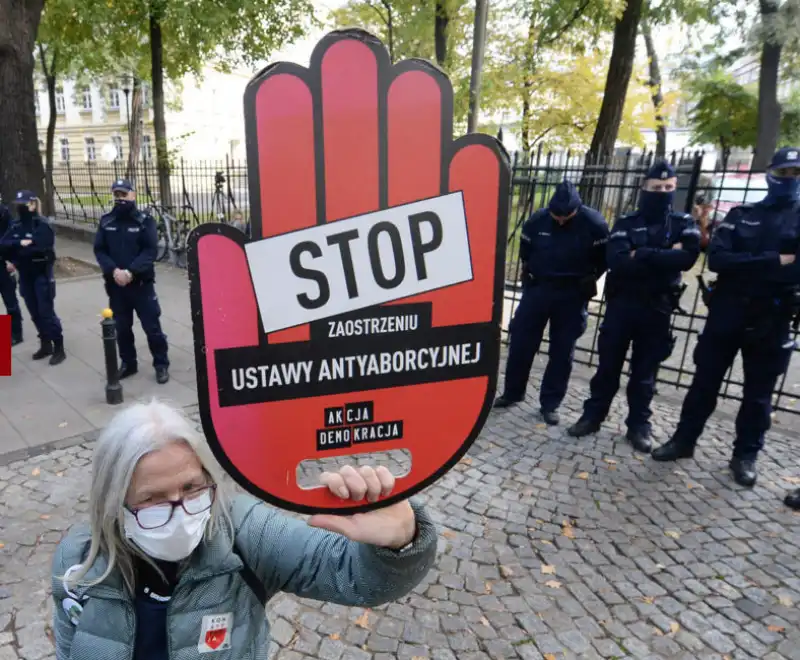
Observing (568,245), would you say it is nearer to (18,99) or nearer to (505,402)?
(505,402)

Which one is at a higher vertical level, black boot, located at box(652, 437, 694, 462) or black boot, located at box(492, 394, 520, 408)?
black boot, located at box(652, 437, 694, 462)

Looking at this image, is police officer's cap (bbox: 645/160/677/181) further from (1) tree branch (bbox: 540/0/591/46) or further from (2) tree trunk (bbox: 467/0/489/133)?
(1) tree branch (bbox: 540/0/591/46)

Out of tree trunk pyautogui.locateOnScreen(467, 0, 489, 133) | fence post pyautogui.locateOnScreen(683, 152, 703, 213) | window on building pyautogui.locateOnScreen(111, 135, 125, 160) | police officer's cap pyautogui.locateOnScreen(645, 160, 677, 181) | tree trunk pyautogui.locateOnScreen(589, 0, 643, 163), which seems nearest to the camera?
police officer's cap pyautogui.locateOnScreen(645, 160, 677, 181)

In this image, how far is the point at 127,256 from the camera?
5.44m

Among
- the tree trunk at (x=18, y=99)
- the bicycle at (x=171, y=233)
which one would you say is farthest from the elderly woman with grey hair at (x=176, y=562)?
the bicycle at (x=171, y=233)

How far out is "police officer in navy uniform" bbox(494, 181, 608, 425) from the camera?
4.76 meters

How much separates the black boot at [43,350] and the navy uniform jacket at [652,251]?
5.90 m

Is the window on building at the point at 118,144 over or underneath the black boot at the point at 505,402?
over

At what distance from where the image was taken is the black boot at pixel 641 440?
471cm

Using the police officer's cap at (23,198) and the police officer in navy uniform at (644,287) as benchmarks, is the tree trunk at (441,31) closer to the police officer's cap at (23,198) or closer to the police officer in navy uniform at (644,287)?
the police officer's cap at (23,198)

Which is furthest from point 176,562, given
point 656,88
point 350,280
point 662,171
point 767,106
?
point 656,88

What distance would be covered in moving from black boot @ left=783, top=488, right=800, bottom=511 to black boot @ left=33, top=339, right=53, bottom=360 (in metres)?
7.07

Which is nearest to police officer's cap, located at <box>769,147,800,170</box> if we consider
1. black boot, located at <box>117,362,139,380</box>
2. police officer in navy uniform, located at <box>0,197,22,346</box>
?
black boot, located at <box>117,362,139,380</box>

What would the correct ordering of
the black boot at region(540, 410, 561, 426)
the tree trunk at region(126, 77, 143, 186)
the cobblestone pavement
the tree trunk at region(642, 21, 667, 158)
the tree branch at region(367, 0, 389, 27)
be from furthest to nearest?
the tree trunk at region(126, 77, 143, 186)
the tree trunk at region(642, 21, 667, 158)
the tree branch at region(367, 0, 389, 27)
the black boot at region(540, 410, 561, 426)
the cobblestone pavement
